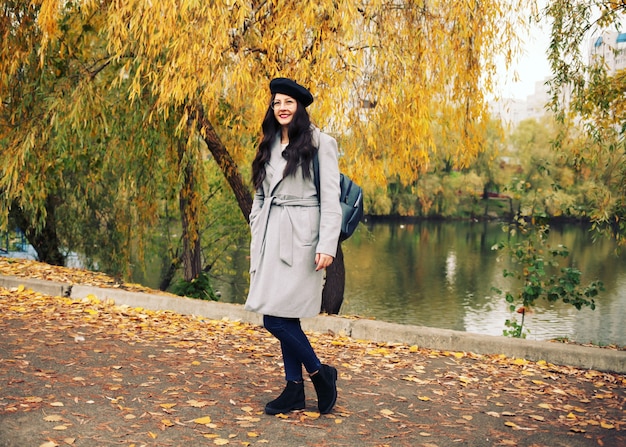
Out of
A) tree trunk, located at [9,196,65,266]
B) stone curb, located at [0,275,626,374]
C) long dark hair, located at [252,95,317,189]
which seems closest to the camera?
long dark hair, located at [252,95,317,189]

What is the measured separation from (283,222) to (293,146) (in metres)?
0.39

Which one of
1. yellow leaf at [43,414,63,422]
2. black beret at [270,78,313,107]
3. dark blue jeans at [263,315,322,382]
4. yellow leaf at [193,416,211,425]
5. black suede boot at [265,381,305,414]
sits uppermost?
black beret at [270,78,313,107]

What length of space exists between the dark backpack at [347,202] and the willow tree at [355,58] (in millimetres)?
2855

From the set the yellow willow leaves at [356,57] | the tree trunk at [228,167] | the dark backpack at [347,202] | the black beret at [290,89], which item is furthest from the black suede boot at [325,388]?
the tree trunk at [228,167]

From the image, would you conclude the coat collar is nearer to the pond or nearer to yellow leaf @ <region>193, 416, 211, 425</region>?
yellow leaf @ <region>193, 416, 211, 425</region>

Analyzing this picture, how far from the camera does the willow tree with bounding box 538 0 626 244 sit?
8742 mm

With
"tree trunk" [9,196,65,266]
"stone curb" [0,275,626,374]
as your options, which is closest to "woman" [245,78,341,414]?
"stone curb" [0,275,626,374]

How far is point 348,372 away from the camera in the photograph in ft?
16.3

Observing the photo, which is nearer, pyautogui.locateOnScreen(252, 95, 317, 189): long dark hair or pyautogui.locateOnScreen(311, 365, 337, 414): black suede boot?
pyautogui.locateOnScreen(252, 95, 317, 189): long dark hair

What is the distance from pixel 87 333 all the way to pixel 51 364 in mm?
1004

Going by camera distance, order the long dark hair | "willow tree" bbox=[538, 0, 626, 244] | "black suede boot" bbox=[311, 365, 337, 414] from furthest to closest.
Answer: "willow tree" bbox=[538, 0, 626, 244] < "black suede boot" bbox=[311, 365, 337, 414] < the long dark hair

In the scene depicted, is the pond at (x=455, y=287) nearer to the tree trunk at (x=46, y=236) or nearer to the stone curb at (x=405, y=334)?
the tree trunk at (x=46, y=236)

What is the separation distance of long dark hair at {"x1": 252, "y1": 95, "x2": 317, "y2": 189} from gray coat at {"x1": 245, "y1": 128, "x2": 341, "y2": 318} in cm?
5

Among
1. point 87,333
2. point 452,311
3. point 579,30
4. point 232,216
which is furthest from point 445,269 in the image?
point 87,333
